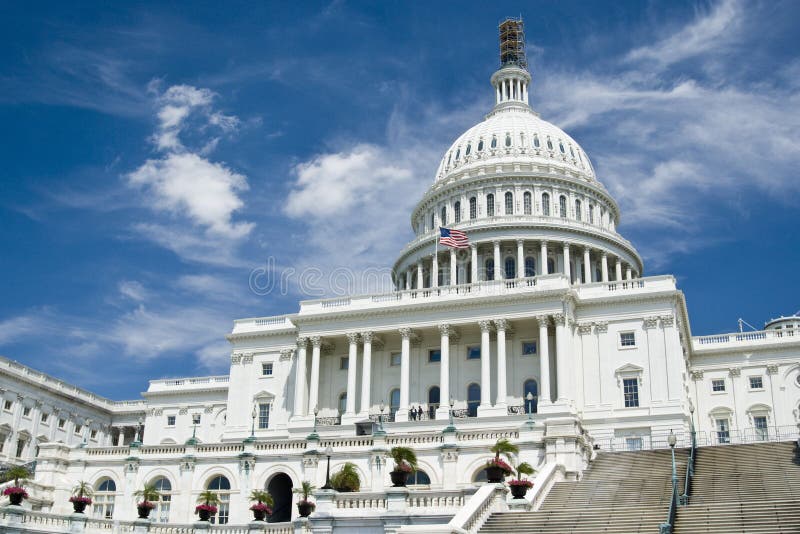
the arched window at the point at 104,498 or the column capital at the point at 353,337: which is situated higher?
the column capital at the point at 353,337

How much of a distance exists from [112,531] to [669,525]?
91.2 ft

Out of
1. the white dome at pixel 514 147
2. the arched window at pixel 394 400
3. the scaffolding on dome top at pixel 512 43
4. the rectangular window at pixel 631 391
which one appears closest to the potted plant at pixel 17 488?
the arched window at pixel 394 400

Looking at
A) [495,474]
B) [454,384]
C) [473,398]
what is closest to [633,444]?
[473,398]

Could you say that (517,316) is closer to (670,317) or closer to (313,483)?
(670,317)

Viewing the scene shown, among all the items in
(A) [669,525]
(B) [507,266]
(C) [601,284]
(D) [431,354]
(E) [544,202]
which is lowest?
(A) [669,525]

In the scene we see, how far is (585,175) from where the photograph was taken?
108625 mm

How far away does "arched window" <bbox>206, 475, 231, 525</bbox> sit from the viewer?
163 feet

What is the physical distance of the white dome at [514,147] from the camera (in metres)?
109

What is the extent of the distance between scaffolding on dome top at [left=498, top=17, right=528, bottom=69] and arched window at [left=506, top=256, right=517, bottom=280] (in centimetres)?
3855

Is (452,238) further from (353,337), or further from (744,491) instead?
(744,491)

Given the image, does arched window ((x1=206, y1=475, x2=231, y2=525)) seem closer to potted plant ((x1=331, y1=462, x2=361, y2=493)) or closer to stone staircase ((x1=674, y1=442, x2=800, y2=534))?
potted plant ((x1=331, y1=462, x2=361, y2=493))

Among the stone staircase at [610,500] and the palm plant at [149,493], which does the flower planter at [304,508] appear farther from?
the palm plant at [149,493]

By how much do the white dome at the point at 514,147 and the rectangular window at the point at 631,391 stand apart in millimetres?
40323

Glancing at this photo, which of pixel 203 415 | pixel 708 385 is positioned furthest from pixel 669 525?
pixel 203 415
